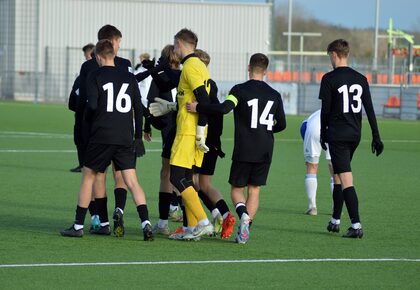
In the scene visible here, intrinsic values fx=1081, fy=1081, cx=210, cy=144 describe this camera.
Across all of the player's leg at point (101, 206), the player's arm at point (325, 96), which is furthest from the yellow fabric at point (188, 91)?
the player's arm at point (325, 96)

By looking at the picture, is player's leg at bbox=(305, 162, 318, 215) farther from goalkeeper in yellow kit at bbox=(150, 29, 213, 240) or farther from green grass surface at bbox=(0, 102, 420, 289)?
goalkeeper in yellow kit at bbox=(150, 29, 213, 240)

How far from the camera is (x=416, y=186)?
1625cm

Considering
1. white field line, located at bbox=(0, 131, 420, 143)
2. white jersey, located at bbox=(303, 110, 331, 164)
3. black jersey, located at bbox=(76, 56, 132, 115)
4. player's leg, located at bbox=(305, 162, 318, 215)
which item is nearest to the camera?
black jersey, located at bbox=(76, 56, 132, 115)

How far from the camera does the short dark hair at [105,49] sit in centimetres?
1030

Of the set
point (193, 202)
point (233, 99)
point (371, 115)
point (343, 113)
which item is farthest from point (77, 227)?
point (371, 115)

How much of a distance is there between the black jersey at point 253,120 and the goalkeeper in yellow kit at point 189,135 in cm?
37

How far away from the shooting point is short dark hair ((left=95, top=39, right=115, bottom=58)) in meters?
10.3

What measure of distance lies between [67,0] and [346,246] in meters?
41.8

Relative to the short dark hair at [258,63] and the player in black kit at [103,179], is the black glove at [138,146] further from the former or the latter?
the short dark hair at [258,63]

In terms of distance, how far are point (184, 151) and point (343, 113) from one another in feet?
5.84

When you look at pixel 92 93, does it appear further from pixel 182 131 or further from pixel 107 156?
pixel 182 131

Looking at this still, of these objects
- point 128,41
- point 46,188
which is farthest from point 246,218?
point 128,41

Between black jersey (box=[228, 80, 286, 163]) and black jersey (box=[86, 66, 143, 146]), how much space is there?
1018mm

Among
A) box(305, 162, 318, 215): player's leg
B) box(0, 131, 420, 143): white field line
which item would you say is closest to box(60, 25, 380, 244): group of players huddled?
box(305, 162, 318, 215): player's leg
